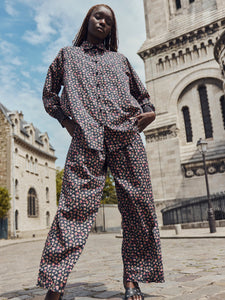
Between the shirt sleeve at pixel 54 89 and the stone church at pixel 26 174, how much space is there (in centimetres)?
2600

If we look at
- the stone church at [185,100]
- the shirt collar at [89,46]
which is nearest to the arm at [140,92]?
the shirt collar at [89,46]

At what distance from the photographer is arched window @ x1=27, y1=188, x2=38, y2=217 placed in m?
31.5

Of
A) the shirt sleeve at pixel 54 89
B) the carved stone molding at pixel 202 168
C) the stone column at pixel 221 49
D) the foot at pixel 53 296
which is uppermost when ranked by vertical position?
the stone column at pixel 221 49

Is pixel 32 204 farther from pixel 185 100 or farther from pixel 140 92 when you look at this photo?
pixel 140 92

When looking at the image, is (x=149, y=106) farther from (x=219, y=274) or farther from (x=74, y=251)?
(x=219, y=274)

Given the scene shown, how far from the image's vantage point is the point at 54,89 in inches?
111

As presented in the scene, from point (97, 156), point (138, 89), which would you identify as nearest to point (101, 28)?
point (138, 89)

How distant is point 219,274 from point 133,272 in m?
1.62

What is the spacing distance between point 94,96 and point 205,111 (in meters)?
21.6

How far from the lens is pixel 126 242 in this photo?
2.63 m

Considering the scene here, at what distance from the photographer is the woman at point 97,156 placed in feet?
7.43

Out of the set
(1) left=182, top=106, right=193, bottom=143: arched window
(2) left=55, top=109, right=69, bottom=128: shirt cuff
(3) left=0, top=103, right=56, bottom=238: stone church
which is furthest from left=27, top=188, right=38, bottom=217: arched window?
(2) left=55, top=109, right=69, bottom=128: shirt cuff

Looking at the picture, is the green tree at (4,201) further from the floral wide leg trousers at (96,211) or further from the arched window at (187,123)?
the floral wide leg trousers at (96,211)

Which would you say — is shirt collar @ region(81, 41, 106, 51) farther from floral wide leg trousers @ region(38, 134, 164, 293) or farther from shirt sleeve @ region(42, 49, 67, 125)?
floral wide leg trousers @ region(38, 134, 164, 293)
